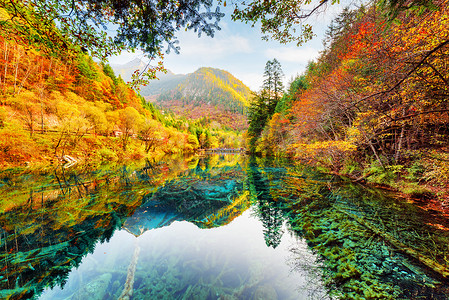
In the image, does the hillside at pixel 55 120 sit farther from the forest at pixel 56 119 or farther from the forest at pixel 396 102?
the forest at pixel 396 102

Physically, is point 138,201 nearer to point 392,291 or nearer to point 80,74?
point 392,291

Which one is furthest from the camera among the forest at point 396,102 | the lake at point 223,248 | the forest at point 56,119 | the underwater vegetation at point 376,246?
the forest at point 56,119

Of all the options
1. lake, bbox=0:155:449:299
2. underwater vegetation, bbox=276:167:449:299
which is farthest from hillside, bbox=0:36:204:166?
underwater vegetation, bbox=276:167:449:299

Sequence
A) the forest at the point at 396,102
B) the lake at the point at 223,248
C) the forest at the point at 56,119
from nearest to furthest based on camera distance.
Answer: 1. the lake at the point at 223,248
2. the forest at the point at 396,102
3. the forest at the point at 56,119

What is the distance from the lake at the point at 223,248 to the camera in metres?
2.61

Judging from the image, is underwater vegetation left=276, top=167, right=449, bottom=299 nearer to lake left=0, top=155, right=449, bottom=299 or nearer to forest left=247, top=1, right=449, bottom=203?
lake left=0, top=155, right=449, bottom=299

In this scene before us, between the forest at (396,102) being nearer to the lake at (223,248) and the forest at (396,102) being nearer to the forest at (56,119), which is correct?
the lake at (223,248)

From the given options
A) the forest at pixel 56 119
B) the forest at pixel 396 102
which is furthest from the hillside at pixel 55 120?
the forest at pixel 396 102

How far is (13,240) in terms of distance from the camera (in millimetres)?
3707

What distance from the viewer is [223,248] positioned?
4.00 m

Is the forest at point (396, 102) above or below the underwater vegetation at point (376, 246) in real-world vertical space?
above

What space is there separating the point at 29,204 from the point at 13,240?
3.28m

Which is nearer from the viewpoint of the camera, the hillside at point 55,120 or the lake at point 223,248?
the lake at point 223,248

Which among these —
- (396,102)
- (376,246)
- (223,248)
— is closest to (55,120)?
(223,248)
